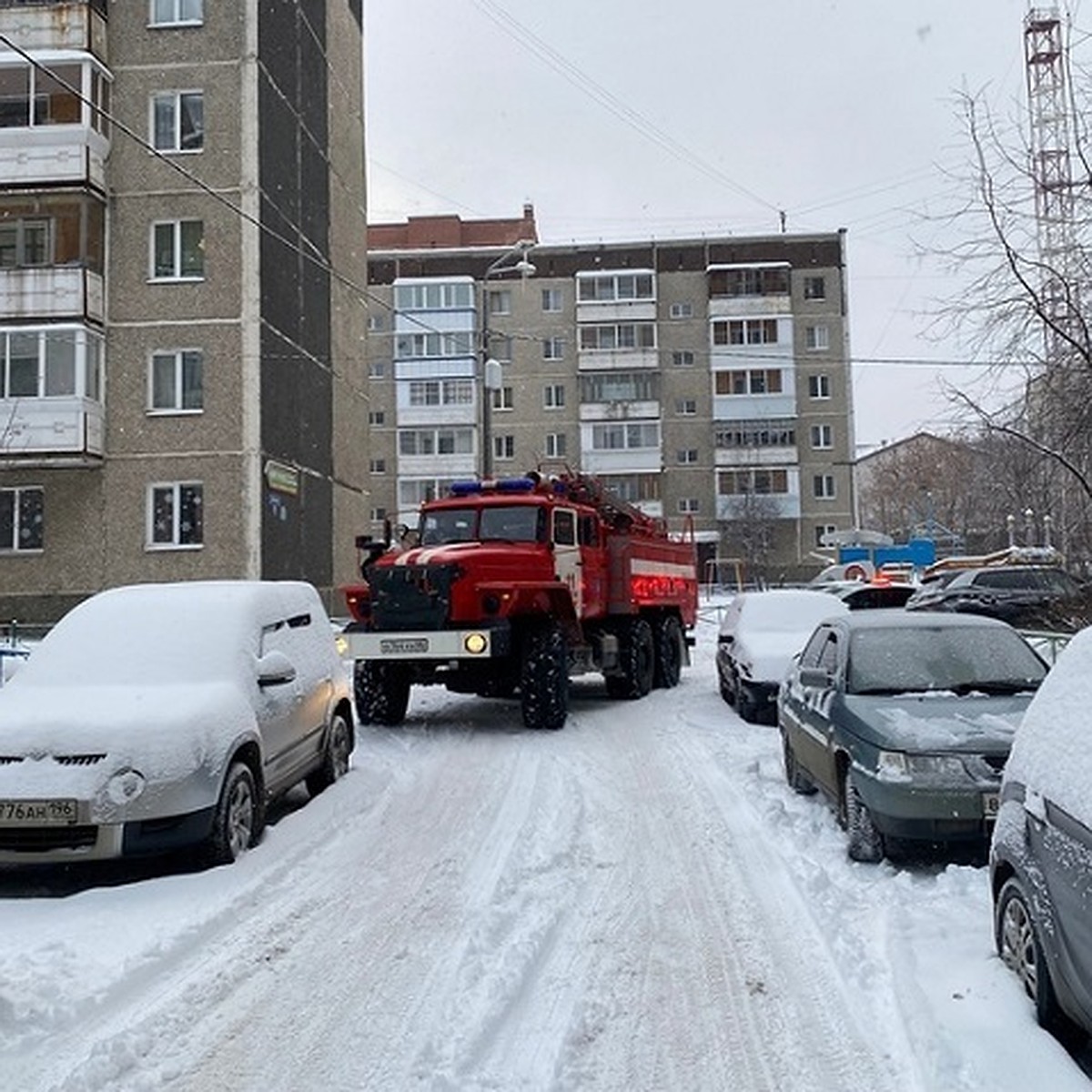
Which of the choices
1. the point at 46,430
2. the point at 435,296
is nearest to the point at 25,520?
the point at 46,430

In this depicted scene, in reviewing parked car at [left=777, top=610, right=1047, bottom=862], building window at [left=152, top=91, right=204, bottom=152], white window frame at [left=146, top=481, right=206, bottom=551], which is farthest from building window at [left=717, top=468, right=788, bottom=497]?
parked car at [left=777, top=610, right=1047, bottom=862]

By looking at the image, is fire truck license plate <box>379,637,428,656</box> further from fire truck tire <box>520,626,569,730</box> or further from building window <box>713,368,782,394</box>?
building window <box>713,368,782,394</box>

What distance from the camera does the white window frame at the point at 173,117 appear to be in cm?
2570

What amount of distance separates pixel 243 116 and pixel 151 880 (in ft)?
78.4

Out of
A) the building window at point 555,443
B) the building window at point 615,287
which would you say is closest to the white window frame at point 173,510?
the building window at point 555,443

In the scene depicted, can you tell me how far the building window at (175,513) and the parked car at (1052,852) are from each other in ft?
76.1

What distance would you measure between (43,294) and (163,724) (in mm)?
22006

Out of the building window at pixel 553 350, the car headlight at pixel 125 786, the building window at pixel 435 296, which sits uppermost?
the building window at pixel 435 296

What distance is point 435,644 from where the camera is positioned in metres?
10.7

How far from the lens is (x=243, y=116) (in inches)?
1006

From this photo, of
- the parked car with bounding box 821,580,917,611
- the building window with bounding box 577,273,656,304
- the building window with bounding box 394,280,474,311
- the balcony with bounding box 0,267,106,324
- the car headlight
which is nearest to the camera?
the car headlight

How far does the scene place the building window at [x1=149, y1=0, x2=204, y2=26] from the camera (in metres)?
26.0

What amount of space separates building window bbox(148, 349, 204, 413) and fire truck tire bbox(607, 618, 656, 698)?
15037mm

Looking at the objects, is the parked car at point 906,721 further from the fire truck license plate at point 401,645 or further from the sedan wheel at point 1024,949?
the fire truck license plate at point 401,645
